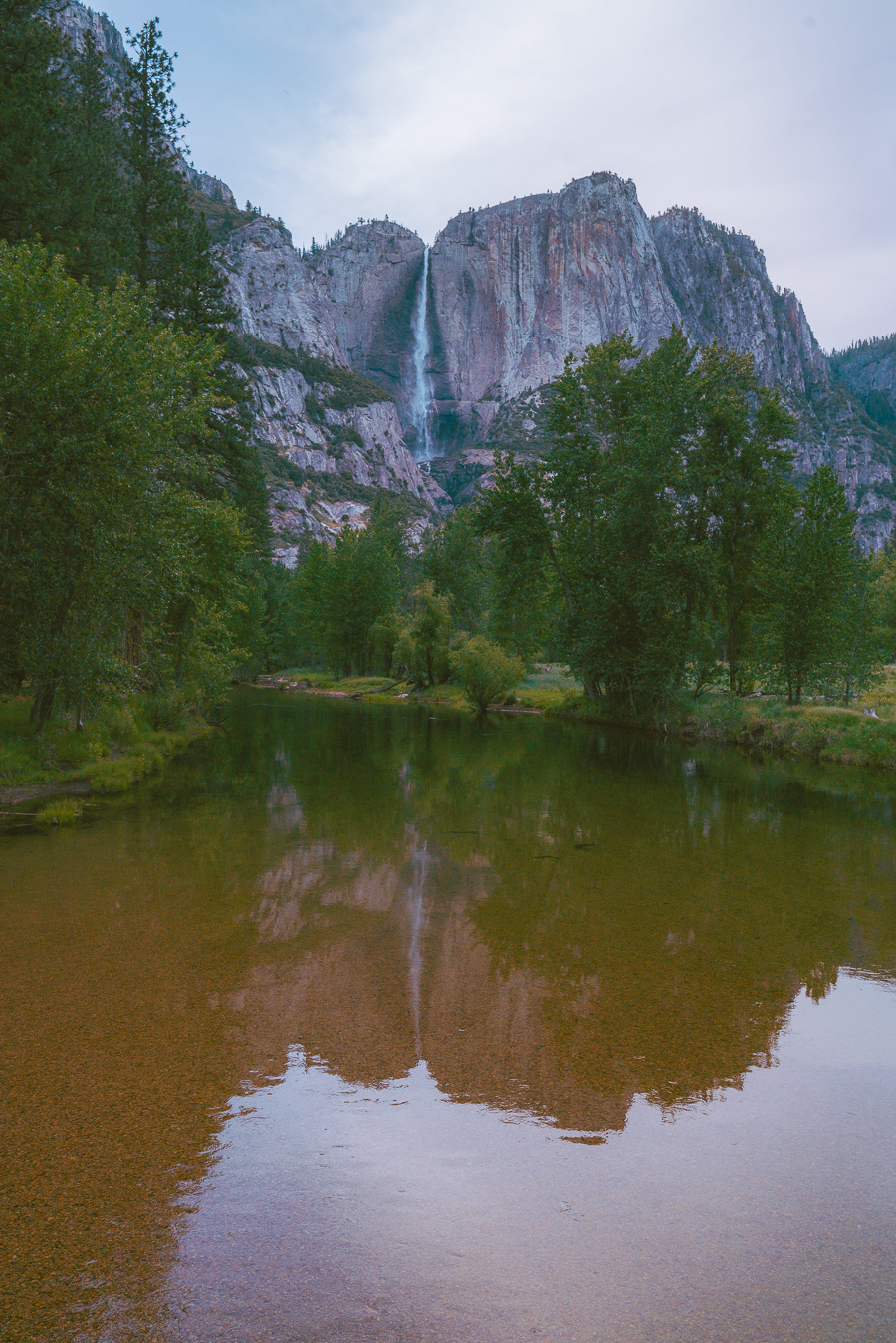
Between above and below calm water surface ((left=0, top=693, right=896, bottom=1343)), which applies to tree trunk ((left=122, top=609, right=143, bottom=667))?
above

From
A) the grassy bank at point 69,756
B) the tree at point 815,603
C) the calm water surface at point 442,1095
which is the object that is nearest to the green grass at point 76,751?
the grassy bank at point 69,756

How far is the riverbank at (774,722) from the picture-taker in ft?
77.5

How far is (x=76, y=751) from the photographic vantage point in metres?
16.4

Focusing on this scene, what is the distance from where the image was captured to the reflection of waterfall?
6.05 m

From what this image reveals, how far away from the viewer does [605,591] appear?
112ft

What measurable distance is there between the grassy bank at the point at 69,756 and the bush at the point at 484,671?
24834mm

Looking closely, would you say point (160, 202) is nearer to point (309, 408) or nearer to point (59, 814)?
point (59, 814)

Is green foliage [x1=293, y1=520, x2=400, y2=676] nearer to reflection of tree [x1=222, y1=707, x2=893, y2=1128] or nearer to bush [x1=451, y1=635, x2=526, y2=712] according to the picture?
bush [x1=451, y1=635, x2=526, y2=712]

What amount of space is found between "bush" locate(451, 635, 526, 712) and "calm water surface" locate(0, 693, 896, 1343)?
3216 cm

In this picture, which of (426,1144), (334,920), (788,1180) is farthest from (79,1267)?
(334,920)

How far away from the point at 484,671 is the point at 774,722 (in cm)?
1862

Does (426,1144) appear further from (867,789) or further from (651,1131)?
(867,789)

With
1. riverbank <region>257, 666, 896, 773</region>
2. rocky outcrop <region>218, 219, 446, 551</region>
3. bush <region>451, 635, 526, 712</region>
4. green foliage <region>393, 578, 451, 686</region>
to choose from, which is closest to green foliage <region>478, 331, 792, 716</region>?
riverbank <region>257, 666, 896, 773</region>

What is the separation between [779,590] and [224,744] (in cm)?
2176
